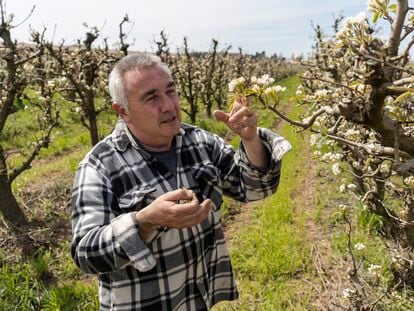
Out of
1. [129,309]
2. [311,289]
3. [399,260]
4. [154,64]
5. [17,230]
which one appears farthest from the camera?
[17,230]

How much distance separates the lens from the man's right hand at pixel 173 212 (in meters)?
1.52

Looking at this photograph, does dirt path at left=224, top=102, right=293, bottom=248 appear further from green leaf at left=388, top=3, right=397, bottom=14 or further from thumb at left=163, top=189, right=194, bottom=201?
green leaf at left=388, top=3, right=397, bottom=14

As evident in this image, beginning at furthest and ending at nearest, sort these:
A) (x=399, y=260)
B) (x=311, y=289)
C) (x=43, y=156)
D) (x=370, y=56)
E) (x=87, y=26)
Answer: (x=43, y=156), (x=87, y=26), (x=311, y=289), (x=399, y=260), (x=370, y=56)

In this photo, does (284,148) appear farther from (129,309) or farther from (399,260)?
(399,260)

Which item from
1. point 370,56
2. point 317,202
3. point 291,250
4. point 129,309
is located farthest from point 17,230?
point 370,56

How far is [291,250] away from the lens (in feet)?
15.6

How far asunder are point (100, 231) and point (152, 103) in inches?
28.5

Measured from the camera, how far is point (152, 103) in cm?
204

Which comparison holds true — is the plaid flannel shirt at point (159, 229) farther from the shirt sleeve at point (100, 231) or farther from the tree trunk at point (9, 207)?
the tree trunk at point (9, 207)

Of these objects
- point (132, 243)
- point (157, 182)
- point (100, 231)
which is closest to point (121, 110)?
point (157, 182)

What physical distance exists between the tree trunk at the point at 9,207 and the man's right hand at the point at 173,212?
476 centimetres

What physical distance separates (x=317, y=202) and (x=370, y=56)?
5.38 m

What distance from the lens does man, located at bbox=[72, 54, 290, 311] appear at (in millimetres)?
1839

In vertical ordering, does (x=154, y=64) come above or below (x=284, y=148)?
above
